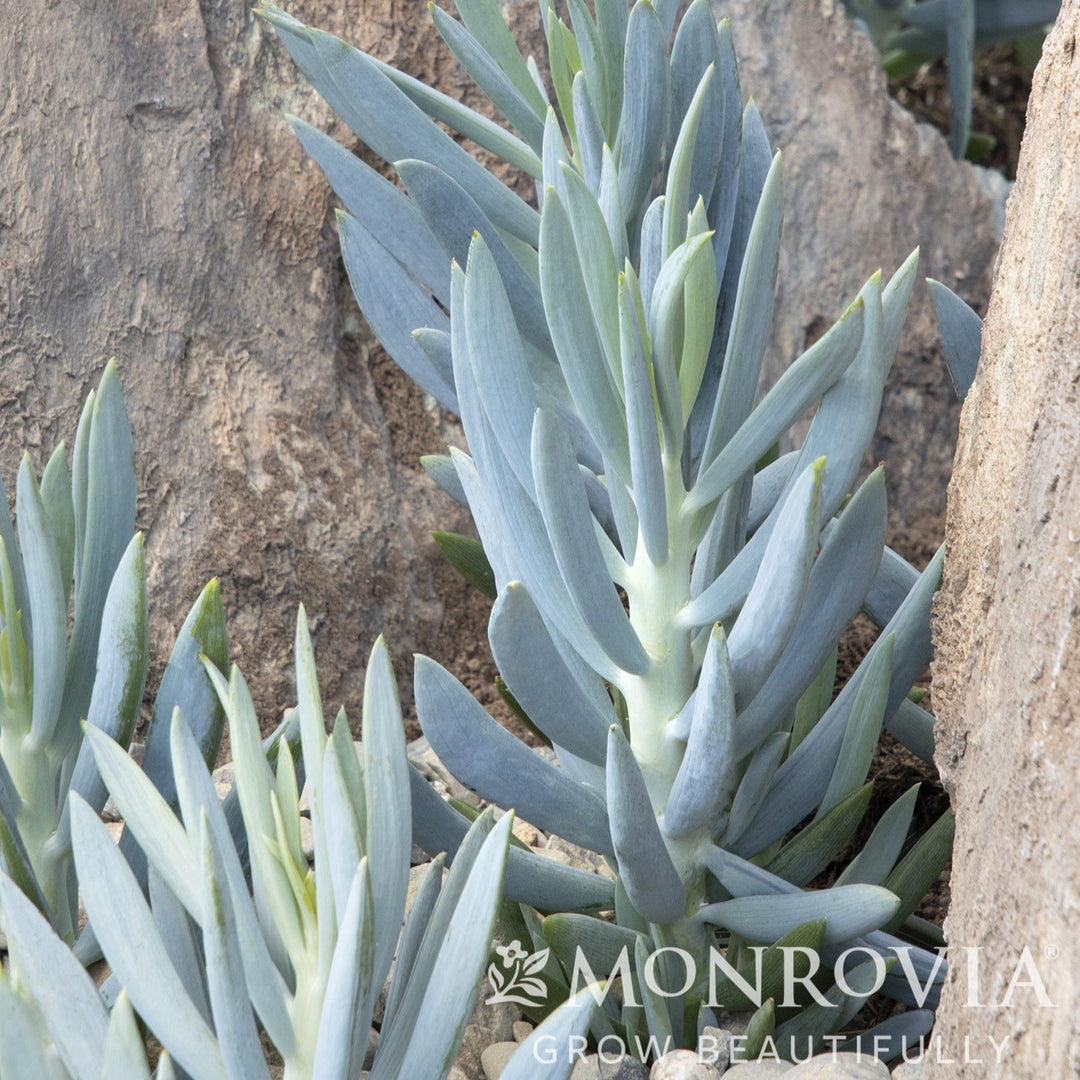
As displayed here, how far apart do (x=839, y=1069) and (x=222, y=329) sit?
850 millimetres

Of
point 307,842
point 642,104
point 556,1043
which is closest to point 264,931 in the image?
point 556,1043

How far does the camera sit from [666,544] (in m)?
0.71

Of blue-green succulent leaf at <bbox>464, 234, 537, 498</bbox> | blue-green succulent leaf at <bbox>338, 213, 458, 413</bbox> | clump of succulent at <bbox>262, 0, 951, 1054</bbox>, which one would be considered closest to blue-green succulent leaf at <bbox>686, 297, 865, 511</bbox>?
clump of succulent at <bbox>262, 0, 951, 1054</bbox>

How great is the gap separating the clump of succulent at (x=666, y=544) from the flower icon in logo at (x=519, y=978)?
15mm

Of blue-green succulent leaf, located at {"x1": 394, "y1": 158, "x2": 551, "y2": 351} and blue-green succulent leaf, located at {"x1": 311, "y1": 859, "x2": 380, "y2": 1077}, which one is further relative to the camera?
blue-green succulent leaf, located at {"x1": 394, "y1": 158, "x2": 551, "y2": 351}

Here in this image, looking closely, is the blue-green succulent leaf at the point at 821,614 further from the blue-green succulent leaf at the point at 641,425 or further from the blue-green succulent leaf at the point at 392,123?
the blue-green succulent leaf at the point at 392,123

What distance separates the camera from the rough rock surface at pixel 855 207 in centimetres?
143

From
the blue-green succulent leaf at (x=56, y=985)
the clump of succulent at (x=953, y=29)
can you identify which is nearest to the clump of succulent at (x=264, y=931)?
the blue-green succulent leaf at (x=56, y=985)

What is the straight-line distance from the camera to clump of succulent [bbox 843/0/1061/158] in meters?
1.72

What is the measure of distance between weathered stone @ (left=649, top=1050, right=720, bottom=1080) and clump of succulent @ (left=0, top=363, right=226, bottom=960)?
317 mm

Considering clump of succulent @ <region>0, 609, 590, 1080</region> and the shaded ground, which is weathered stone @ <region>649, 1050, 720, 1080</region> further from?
the shaded ground

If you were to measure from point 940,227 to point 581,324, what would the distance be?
1028mm

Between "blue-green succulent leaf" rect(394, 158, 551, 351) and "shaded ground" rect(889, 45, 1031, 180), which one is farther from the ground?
"shaded ground" rect(889, 45, 1031, 180)

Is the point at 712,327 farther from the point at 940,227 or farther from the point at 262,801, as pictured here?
the point at 940,227
